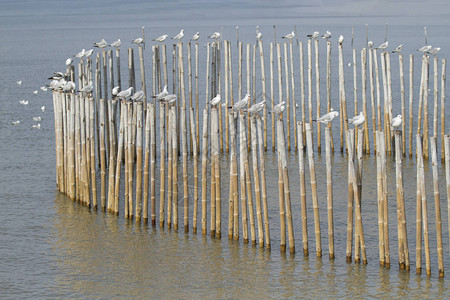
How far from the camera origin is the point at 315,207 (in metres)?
16.6

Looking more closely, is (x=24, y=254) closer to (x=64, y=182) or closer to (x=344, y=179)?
(x=64, y=182)

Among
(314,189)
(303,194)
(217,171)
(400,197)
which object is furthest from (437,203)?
(217,171)

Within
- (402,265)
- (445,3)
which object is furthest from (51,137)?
(445,3)

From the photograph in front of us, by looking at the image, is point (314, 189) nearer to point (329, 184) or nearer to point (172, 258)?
point (329, 184)

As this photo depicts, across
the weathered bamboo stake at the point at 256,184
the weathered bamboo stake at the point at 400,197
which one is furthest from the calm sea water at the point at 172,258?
the weathered bamboo stake at the point at 400,197

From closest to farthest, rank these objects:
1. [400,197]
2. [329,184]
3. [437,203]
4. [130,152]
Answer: [437,203] < [400,197] < [329,184] < [130,152]

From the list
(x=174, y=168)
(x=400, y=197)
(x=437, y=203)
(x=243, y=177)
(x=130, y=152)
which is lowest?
(x=437, y=203)

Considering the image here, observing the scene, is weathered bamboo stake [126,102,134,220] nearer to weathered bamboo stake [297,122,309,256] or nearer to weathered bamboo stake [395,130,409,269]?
weathered bamboo stake [297,122,309,256]

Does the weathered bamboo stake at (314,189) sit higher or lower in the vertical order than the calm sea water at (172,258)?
higher

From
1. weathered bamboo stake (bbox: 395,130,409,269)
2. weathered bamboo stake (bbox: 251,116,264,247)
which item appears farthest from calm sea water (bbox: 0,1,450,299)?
weathered bamboo stake (bbox: 395,130,409,269)

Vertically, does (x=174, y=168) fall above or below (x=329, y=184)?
above

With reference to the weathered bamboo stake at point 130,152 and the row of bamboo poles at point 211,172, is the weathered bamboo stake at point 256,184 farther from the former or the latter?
the weathered bamboo stake at point 130,152

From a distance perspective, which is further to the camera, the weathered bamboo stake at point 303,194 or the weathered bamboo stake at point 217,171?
the weathered bamboo stake at point 217,171

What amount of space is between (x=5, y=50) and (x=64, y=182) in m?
59.7
